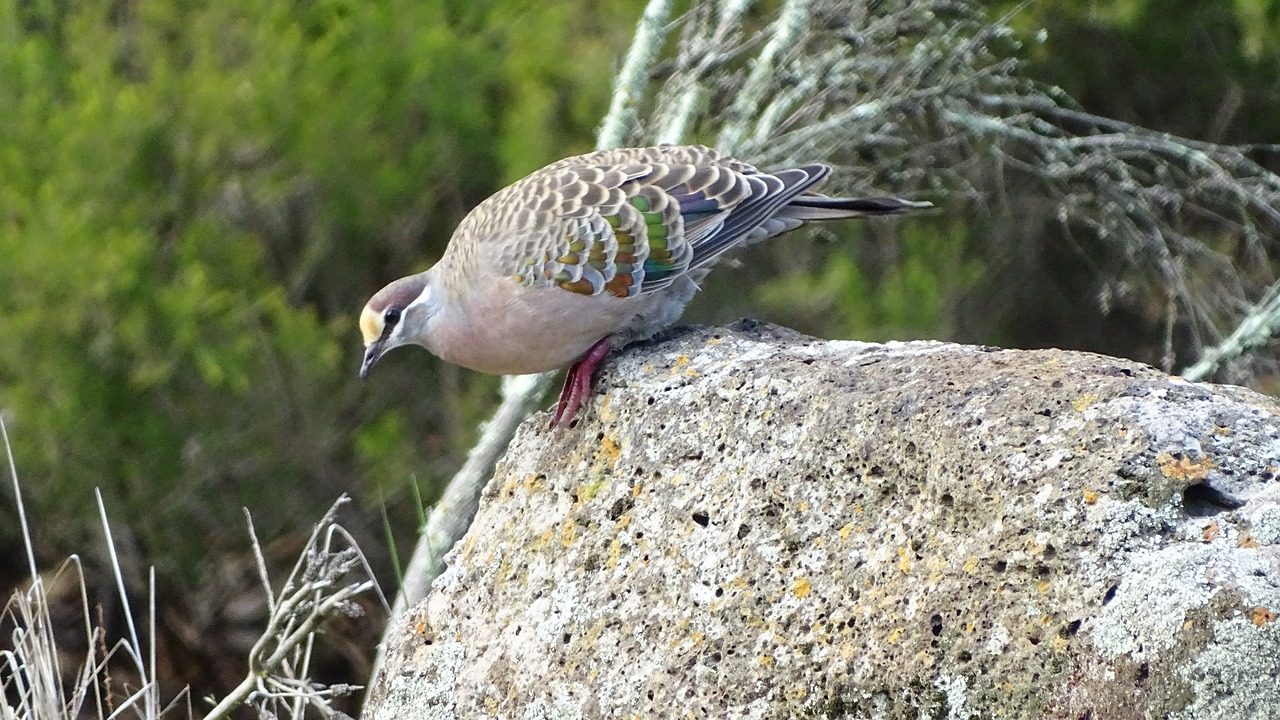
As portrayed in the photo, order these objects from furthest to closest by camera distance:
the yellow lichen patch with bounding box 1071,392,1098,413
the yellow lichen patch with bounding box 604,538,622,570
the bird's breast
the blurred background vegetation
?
the blurred background vegetation → the bird's breast → the yellow lichen patch with bounding box 604,538,622,570 → the yellow lichen patch with bounding box 1071,392,1098,413

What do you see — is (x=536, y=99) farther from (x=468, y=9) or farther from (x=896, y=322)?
(x=896, y=322)

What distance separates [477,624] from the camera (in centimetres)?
270

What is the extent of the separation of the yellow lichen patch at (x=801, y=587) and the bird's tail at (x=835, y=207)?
64.8 inches

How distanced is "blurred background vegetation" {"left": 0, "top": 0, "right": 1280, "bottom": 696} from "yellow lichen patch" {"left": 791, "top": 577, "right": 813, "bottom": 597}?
14.4 ft

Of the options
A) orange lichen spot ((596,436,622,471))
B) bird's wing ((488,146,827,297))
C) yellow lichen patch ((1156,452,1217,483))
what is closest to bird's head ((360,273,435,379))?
bird's wing ((488,146,827,297))

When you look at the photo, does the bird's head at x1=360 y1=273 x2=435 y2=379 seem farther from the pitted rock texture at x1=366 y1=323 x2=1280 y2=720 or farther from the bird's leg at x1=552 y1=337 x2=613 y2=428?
the pitted rock texture at x1=366 y1=323 x2=1280 y2=720

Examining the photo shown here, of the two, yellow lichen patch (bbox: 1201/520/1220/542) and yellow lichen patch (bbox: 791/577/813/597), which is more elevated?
yellow lichen patch (bbox: 1201/520/1220/542)

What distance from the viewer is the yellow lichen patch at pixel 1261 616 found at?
5.81 ft

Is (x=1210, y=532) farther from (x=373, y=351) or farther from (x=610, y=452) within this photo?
(x=373, y=351)

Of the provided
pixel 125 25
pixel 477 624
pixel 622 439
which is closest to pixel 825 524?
pixel 622 439

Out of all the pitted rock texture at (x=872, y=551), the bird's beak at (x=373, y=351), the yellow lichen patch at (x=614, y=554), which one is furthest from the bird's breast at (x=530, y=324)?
the yellow lichen patch at (x=614, y=554)

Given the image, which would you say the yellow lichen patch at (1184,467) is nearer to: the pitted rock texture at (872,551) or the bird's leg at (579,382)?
the pitted rock texture at (872,551)

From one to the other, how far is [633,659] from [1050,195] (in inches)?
252

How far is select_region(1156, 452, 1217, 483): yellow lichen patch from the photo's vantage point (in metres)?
1.95
